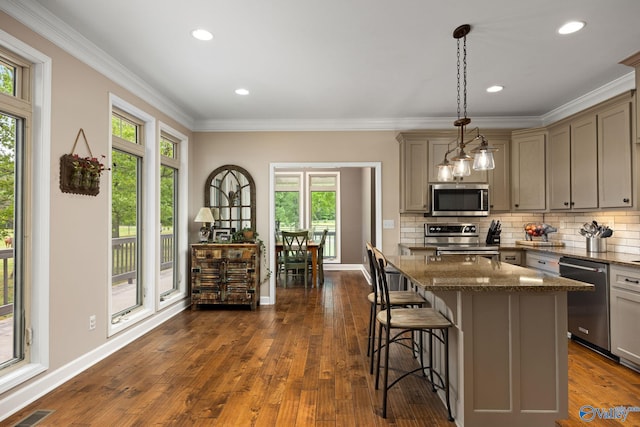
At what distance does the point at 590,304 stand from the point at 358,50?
9.92ft

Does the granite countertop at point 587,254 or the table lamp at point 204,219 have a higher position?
the table lamp at point 204,219

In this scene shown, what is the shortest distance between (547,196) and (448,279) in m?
3.16

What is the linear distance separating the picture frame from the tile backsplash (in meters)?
2.39

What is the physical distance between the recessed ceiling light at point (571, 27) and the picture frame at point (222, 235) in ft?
13.4

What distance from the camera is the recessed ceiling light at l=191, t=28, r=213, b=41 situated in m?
2.65

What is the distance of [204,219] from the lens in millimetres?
4734

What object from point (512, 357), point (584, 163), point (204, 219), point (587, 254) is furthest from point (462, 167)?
point (204, 219)

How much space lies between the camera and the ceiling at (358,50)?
2387mm

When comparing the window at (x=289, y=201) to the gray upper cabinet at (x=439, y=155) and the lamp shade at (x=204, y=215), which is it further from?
the gray upper cabinet at (x=439, y=155)

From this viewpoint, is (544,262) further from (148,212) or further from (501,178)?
(148,212)

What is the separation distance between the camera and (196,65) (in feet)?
10.7

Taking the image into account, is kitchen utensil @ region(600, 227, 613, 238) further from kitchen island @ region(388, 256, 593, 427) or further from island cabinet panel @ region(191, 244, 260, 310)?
island cabinet panel @ region(191, 244, 260, 310)

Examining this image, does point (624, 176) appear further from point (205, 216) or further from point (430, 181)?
point (205, 216)

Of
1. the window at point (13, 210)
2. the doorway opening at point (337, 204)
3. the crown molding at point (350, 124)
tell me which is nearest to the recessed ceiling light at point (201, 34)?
the window at point (13, 210)
